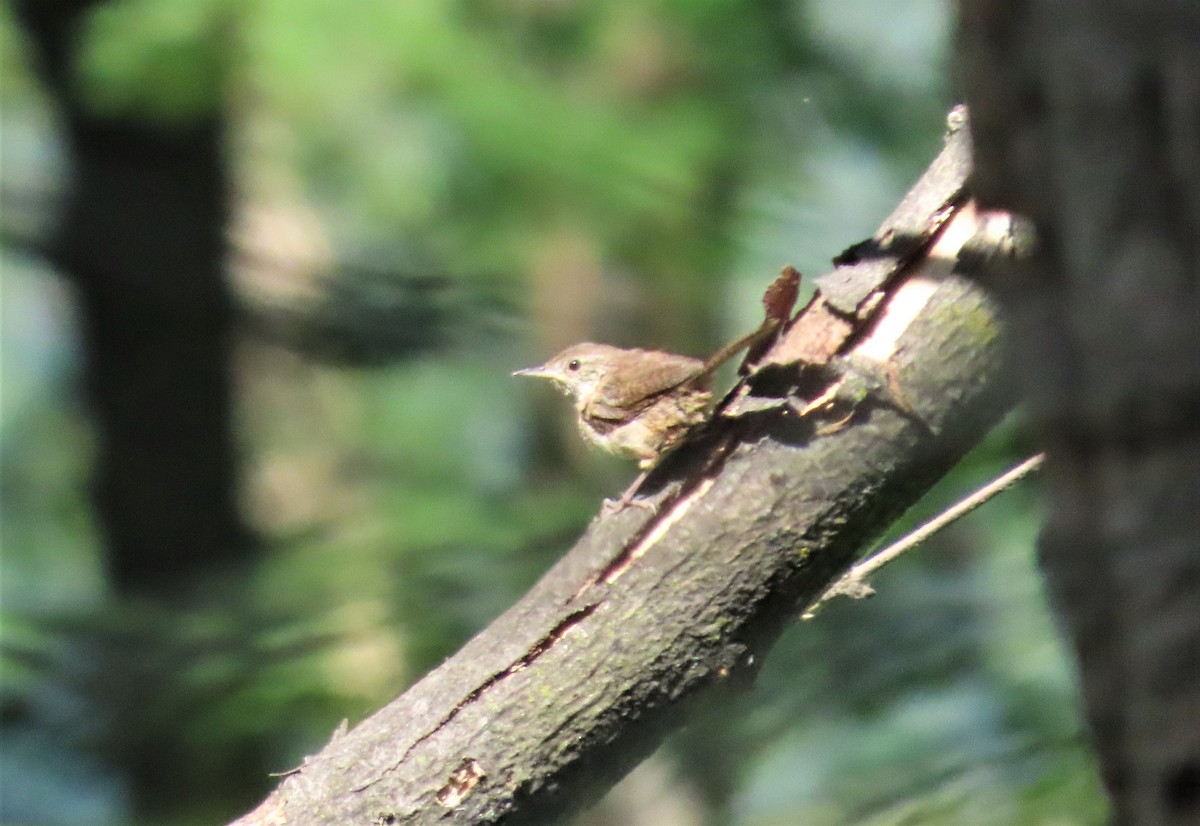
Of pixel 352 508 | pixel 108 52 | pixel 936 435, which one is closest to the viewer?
pixel 936 435

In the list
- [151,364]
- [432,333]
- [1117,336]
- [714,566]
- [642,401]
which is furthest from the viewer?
[151,364]

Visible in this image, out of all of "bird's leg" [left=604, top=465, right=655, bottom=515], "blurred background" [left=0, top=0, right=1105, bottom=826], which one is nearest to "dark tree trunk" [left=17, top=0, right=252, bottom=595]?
"blurred background" [left=0, top=0, right=1105, bottom=826]

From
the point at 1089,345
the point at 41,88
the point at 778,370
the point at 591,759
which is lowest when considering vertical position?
the point at 1089,345

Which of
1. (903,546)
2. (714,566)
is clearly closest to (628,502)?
(714,566)

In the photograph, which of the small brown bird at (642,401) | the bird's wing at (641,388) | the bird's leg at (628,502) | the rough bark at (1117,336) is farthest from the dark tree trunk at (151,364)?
the rough bark at (1117,336)

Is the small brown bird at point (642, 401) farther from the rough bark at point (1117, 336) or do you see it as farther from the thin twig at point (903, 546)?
the rough bark at point (1117, 336)

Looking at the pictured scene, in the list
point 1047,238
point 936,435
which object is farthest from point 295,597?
point 1047,238

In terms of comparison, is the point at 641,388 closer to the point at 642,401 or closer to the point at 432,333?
the point at 642,401

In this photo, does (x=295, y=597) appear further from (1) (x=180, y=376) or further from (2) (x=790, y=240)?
(1) (x=180, y=376)
